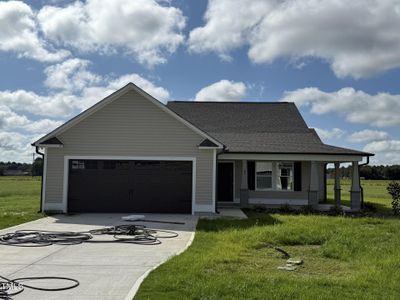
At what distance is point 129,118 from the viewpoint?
17906mm

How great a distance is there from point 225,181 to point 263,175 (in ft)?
6.08

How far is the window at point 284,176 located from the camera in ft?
71.5

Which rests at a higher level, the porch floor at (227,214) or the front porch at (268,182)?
the front porch at (268,182)

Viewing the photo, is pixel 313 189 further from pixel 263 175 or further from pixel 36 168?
pixel 36 168

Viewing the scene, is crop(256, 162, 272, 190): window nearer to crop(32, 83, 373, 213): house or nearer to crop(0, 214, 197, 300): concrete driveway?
crop(32, 83, 373, 213): house

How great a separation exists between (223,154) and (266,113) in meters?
6.34

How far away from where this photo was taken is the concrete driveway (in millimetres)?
6340

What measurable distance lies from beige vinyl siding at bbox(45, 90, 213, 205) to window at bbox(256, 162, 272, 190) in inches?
189

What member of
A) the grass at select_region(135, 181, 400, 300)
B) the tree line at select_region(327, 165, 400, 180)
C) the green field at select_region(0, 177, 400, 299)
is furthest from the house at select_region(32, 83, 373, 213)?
the tree line at select_region(327, 165, 400, 180)

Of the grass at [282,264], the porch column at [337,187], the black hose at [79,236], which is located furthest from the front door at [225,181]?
the black hose at [79,236]

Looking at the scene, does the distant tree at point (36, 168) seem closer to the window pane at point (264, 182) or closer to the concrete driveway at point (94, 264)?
the window pane at point (264, 182)

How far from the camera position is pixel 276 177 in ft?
71.6

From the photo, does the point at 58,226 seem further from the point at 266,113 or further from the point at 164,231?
the point at 266,113

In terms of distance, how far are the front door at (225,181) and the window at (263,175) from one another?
129cm
